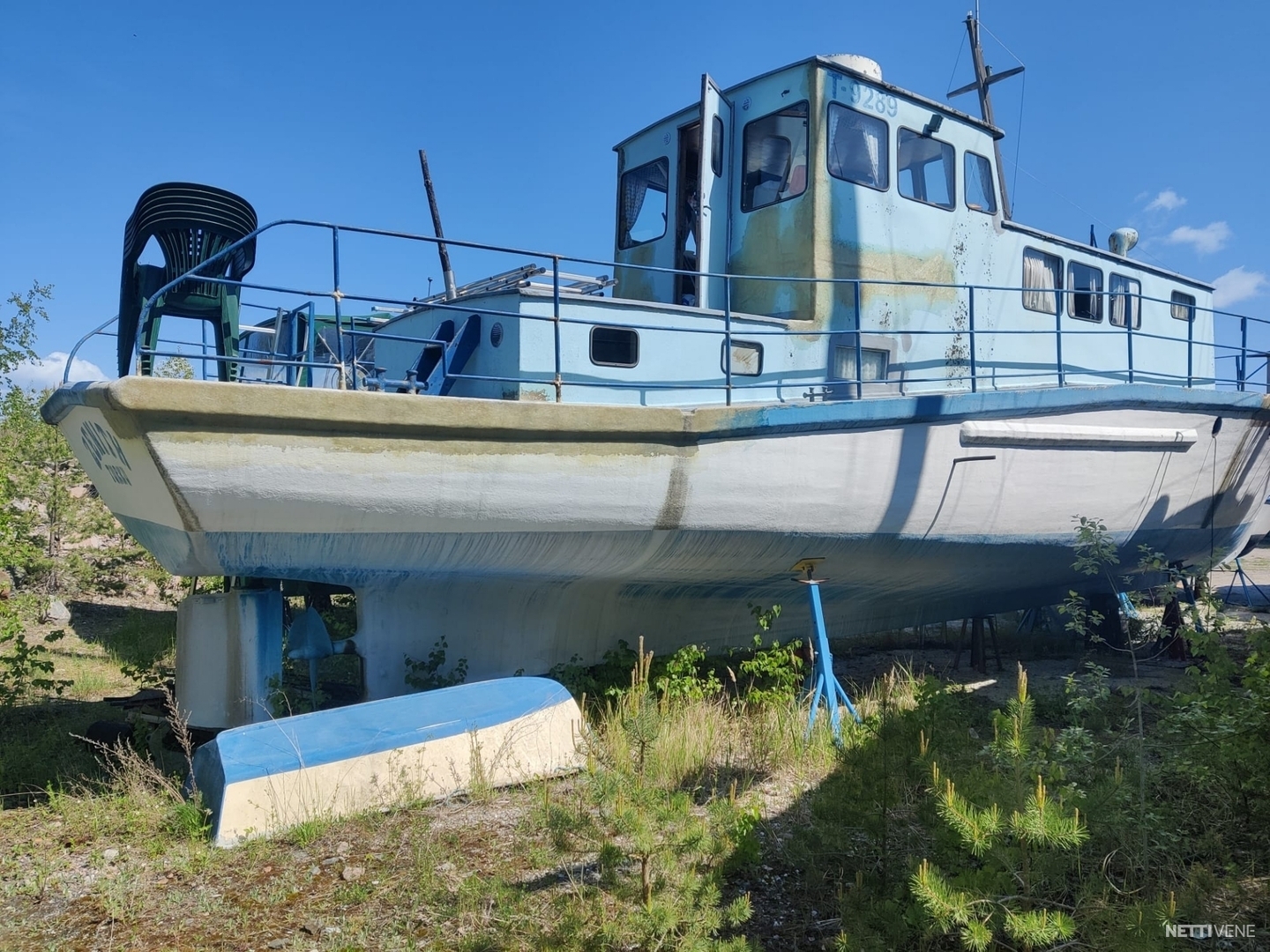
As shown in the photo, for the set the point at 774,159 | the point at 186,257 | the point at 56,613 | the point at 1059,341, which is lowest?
the point at 56,613

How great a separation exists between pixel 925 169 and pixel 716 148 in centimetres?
174

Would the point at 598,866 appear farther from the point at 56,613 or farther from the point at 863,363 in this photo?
the point at 56,613

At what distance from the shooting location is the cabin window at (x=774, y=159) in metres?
6.62

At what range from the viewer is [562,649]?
20.6 feet

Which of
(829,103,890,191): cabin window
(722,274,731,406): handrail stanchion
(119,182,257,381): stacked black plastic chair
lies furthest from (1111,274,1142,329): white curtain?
(119,182,257,381): stacked black plastic chair

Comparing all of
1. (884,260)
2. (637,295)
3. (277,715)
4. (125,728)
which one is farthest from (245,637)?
(884,260)

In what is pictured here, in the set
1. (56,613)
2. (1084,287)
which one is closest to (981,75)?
(1084,287)

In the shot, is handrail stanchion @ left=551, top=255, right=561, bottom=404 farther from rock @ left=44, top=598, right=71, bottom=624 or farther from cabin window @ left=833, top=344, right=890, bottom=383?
rock @ left=44, top=598, right=71, bottom=624

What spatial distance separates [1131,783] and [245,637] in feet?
15.2

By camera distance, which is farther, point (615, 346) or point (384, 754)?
point (615, 346)

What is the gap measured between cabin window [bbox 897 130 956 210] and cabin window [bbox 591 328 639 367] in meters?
2.82

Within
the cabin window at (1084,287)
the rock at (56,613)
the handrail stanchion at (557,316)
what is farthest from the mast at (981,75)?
the rock at (56,613)

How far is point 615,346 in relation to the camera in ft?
18.5

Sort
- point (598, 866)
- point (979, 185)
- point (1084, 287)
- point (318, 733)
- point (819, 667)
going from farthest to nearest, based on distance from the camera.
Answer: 1. point (1084, 287)
2. point (979, 185)
3. point (819, 667)
4. point (318, 733)
5. point (598, 866)
